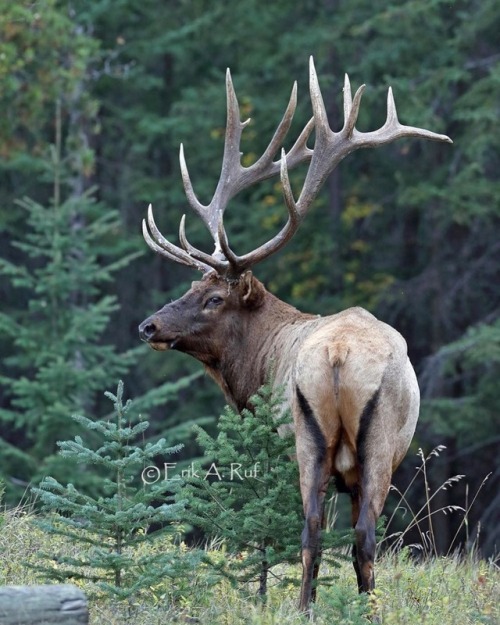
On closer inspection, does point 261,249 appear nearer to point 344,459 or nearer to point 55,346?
point 344,459

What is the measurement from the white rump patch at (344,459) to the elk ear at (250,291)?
8.06ft

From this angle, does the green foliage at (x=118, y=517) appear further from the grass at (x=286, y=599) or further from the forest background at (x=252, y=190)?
the forest background at (x=252, y=190)

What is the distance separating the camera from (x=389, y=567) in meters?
8.02

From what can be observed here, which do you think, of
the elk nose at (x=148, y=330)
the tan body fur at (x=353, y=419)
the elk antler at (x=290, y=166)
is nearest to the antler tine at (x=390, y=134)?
the elk antler at (x=290, y=166)

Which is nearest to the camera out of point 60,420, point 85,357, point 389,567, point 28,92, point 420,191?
point 389,567

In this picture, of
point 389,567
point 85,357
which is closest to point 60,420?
point 85,357

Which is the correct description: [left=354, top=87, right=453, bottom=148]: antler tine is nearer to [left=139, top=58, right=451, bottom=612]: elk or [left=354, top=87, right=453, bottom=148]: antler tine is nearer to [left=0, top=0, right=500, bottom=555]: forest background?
[left=139, top=58, right=451, bottom=612]: elk

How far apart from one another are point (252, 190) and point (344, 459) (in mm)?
19255

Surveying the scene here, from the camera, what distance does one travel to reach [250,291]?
8.91m

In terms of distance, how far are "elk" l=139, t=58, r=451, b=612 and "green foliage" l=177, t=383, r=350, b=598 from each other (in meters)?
0.19

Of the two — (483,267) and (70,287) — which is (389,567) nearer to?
(70,287)

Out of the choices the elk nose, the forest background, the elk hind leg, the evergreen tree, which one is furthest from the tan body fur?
the forest background

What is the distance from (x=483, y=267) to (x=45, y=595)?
17.4 meters

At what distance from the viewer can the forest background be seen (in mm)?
16828
